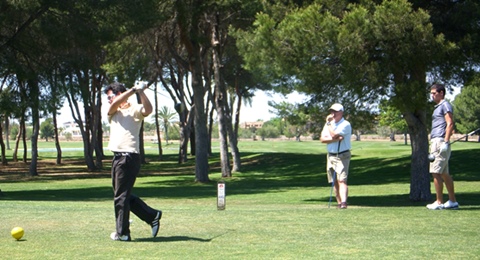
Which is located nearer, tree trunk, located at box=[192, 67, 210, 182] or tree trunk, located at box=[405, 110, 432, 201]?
tree trunk, located at box=[405, 110, 432, 201]

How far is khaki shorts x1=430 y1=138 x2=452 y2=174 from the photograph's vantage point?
13.0m

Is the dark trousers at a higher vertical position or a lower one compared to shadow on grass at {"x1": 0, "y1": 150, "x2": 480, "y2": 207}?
higher

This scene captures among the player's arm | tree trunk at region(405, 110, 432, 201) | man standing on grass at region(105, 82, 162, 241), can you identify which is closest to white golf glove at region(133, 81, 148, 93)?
man standing on grass at region(105, 82, 162, 241)

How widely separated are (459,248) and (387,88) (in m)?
10.5

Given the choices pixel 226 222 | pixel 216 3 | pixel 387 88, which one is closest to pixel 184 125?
pixel 216 3

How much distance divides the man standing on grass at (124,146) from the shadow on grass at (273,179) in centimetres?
1290

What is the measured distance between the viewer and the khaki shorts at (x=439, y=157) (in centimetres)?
1305

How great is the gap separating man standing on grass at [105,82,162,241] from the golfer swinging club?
5.44 meters

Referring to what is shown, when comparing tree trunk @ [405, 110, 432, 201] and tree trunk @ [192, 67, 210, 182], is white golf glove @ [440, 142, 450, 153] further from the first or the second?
tree trunk @ [192, 67, 210, 182]

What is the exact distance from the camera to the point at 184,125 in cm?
5884

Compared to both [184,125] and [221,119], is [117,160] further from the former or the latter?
[184,125]

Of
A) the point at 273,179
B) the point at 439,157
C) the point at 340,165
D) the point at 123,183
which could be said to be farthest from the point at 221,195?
the point at 273,179

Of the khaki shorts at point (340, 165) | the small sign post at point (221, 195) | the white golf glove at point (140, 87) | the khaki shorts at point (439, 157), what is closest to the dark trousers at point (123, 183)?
the white golf glove at point (140, 87)

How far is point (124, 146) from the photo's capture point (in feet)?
31.1
